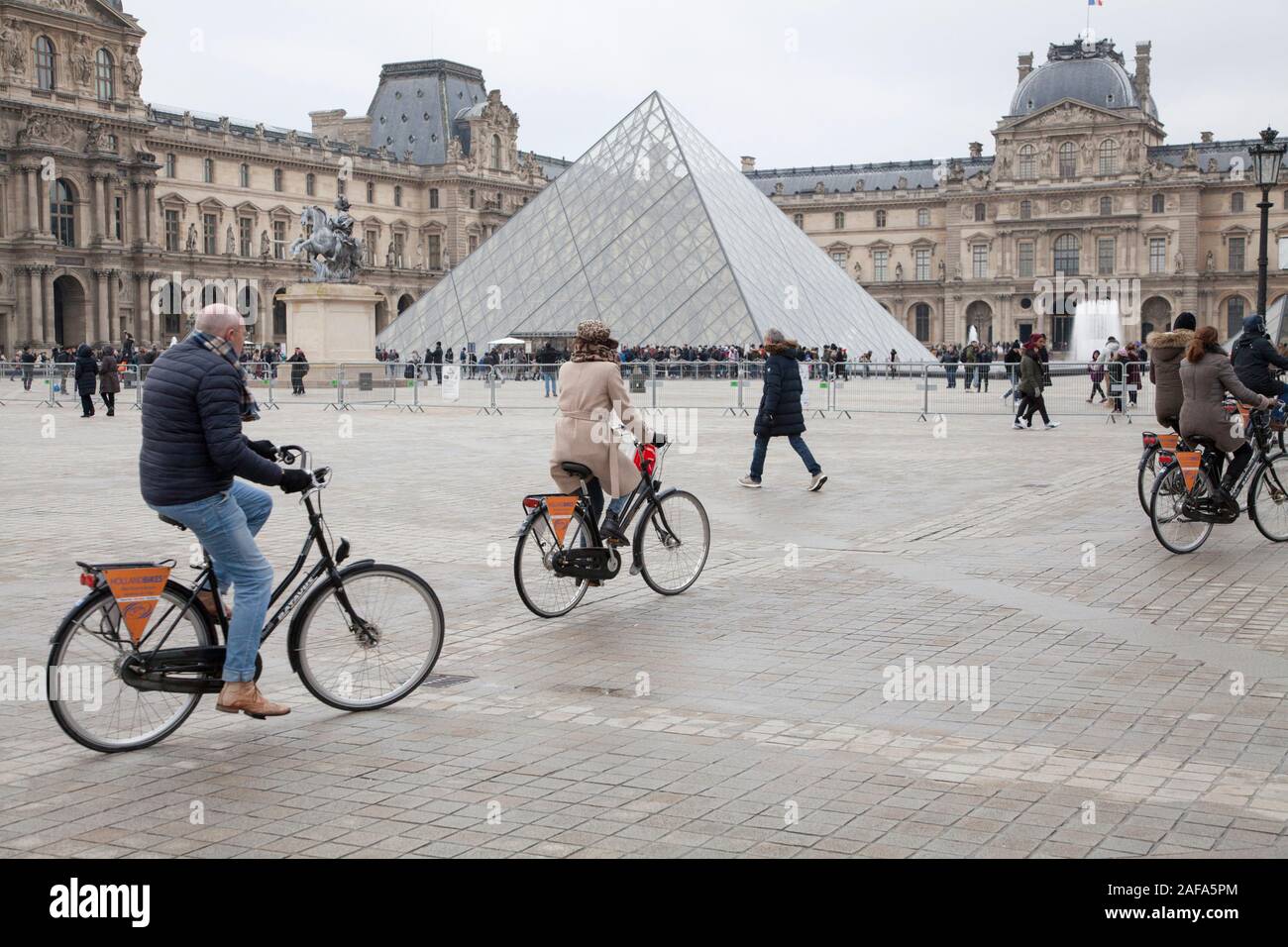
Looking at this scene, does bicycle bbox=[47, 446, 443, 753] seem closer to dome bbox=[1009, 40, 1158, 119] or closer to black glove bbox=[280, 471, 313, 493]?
black glove bbox=[280, 471, 313, 493]

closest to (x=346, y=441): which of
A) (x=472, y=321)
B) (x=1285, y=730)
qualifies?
(x=1285, y=730)

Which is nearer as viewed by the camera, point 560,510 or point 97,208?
point 560,510

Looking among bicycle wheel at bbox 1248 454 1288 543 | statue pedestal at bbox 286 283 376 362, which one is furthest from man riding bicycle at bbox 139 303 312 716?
statue pedestal at bbox 286 283 376 362

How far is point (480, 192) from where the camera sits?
90375 mm

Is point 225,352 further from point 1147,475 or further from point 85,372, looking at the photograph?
point 85,372

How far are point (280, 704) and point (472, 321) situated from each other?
41.4m

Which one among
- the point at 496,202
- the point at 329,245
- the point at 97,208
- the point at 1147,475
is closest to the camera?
the point at 1147,475

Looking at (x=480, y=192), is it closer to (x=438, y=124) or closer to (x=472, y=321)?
(x=438, y=124)

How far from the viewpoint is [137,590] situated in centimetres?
524

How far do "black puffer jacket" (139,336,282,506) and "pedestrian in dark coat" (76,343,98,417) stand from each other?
2168cm

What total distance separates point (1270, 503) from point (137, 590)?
7738mm

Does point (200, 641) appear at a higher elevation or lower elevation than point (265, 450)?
lower

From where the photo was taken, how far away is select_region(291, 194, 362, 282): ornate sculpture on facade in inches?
1379

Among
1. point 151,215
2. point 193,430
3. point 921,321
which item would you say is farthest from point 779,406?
point 921,321
